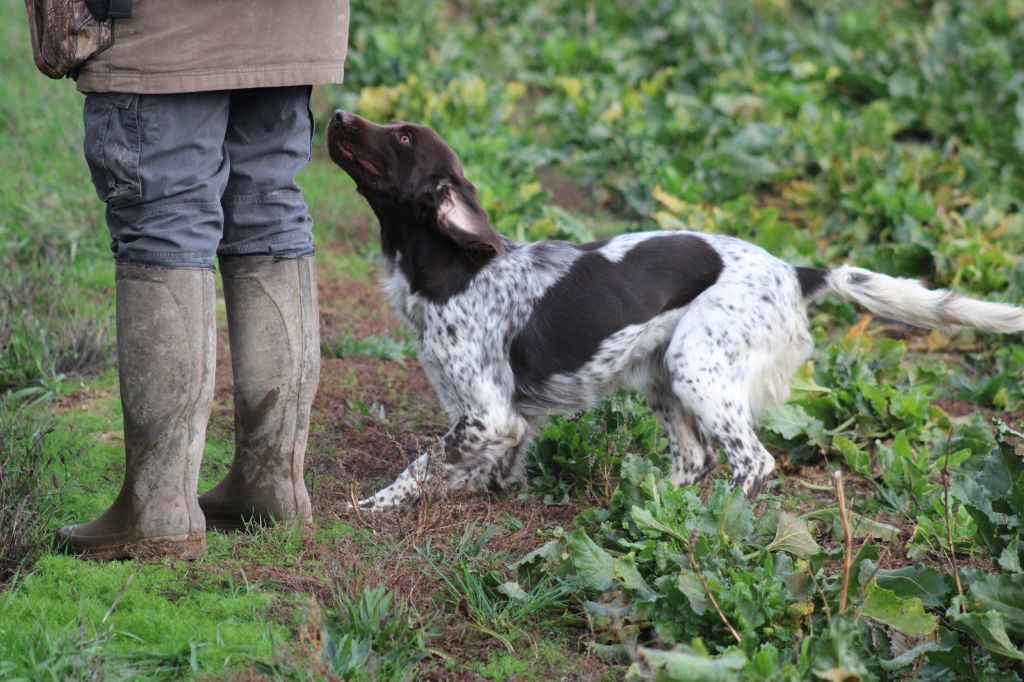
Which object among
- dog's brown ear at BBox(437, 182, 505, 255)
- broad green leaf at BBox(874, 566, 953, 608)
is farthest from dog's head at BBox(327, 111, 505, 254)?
broad green leaf at BBox(874, 566, 953, 608)

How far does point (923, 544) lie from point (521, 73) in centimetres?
719

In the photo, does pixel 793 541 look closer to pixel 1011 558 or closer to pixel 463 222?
pixel 1011 558

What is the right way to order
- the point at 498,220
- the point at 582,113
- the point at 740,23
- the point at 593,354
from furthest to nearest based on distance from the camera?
1. the point at 740,23
2. the point at 582,113
3. the point at 498,220
4. the point at 593,354

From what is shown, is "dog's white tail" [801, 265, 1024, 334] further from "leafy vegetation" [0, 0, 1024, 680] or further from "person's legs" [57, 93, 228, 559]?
"person's legs" [57, 93, 228, 559]

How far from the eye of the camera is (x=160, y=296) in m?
3.23

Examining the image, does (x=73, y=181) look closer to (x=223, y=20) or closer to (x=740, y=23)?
(x=223, y=20)

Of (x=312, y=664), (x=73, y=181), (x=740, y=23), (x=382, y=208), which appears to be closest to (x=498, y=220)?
(x=382, y=208)

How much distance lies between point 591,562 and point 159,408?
4.05ft

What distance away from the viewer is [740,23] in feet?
35.8

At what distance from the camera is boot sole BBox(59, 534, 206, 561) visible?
3328 millimetres

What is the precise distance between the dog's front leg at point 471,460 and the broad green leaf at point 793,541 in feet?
3.61

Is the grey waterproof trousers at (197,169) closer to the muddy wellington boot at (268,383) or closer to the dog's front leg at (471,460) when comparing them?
the muddy wellington boot at (268,383)

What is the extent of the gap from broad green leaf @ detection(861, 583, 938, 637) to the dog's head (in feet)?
5.89

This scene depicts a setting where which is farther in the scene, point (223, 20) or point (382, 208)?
point (382, 208)
